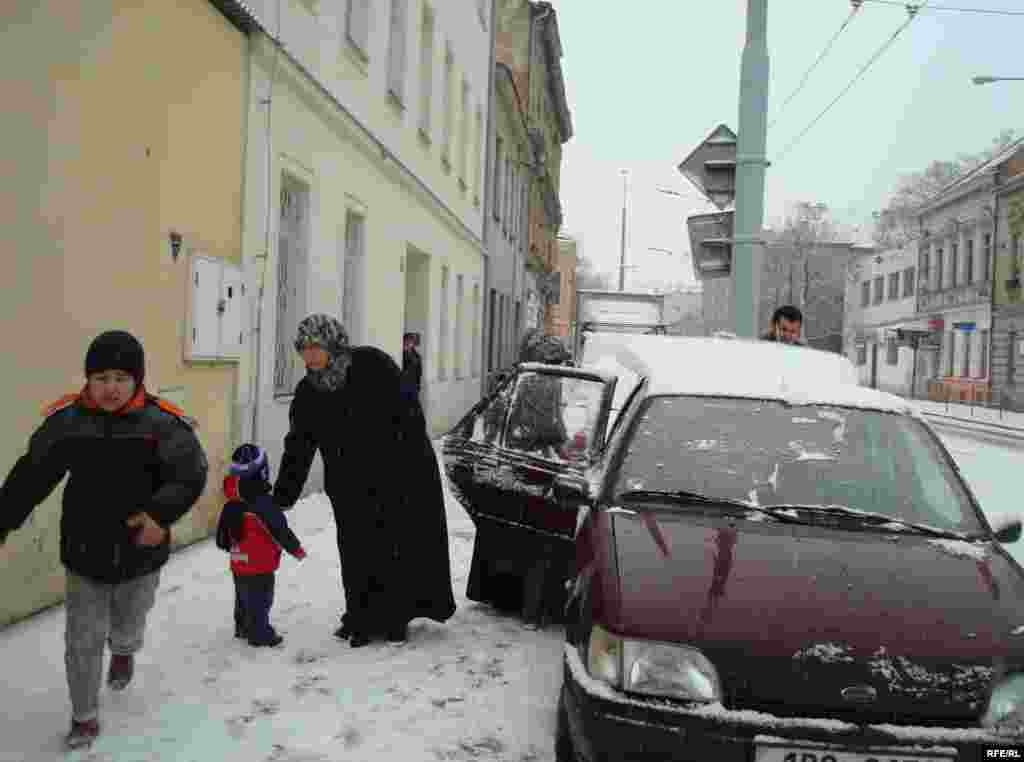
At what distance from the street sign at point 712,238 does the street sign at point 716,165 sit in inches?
9.5

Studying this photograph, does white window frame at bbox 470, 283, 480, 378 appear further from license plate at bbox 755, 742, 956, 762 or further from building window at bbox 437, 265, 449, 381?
license plate at bbox 755, 742, 956, 762

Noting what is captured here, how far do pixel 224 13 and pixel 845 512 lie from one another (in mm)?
6388

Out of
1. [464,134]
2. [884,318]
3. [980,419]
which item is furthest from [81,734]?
[884,318]

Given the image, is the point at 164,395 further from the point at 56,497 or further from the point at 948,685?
the point at 948,685

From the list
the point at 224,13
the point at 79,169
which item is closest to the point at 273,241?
the point at 224,13

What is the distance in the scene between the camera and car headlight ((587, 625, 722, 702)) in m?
2.96

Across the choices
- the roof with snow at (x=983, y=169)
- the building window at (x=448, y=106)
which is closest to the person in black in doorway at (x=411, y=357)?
the building window at (x=448, y=106)

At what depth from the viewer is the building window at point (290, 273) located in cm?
981

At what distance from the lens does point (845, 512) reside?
383 centimetres

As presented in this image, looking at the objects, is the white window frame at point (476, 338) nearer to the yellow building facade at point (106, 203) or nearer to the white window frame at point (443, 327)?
the white window frame at point (443, 327)

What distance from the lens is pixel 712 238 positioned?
32.1 feet

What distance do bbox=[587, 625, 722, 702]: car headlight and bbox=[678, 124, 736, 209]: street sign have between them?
7.46m

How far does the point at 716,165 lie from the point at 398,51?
6.13 metres

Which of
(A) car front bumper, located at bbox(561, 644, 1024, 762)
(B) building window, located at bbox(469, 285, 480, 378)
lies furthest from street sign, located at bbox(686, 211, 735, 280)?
(B) building window, located at bbox(469, 285, 480, 378)
